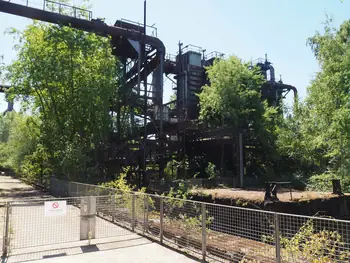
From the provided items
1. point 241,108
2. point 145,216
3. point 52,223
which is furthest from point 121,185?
point 241,108

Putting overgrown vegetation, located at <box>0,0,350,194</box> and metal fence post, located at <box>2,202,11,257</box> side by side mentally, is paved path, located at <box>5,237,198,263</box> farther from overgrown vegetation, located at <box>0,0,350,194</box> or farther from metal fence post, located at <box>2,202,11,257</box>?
overgrown vegetation, located at <box>0,0,350,194</box>

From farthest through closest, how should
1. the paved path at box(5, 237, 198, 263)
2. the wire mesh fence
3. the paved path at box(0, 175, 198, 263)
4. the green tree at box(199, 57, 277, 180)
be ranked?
the green tree at box(199, 57, 277, 180), the wire mesh fence, the paved path at box(0, 175, 198, 263), the paved path at box(5, 237, 198, 263)

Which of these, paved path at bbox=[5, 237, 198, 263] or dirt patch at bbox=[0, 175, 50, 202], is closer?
paved path at bbox=[5, 237, 198, 263]

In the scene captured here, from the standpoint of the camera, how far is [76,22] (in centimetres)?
2342

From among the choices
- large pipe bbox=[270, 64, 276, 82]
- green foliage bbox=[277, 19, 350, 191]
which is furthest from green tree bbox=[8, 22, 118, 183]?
large pipe bbox=[270, 64, 276, 82]

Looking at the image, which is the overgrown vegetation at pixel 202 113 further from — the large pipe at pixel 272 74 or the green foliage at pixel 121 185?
the large pipe at pixel 272 74

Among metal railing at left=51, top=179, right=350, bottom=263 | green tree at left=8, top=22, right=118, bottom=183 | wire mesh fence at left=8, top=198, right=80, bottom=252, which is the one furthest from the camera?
green tree at left=8, top=22, right=118, bottom=183

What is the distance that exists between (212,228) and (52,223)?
4.43m

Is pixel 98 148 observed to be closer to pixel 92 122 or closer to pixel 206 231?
pixel 92 122

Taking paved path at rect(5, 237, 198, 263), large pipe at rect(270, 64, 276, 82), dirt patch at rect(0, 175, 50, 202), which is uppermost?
large pipe at rect(270, 64, 276, 82)

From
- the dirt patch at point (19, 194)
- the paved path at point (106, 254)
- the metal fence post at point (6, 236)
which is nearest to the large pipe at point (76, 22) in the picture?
the dirt patch at point (19, 194)

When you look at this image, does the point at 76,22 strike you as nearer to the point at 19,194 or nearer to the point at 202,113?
the point at 202,113

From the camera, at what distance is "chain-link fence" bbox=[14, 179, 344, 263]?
484 cm

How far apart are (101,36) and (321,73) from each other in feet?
53.9
